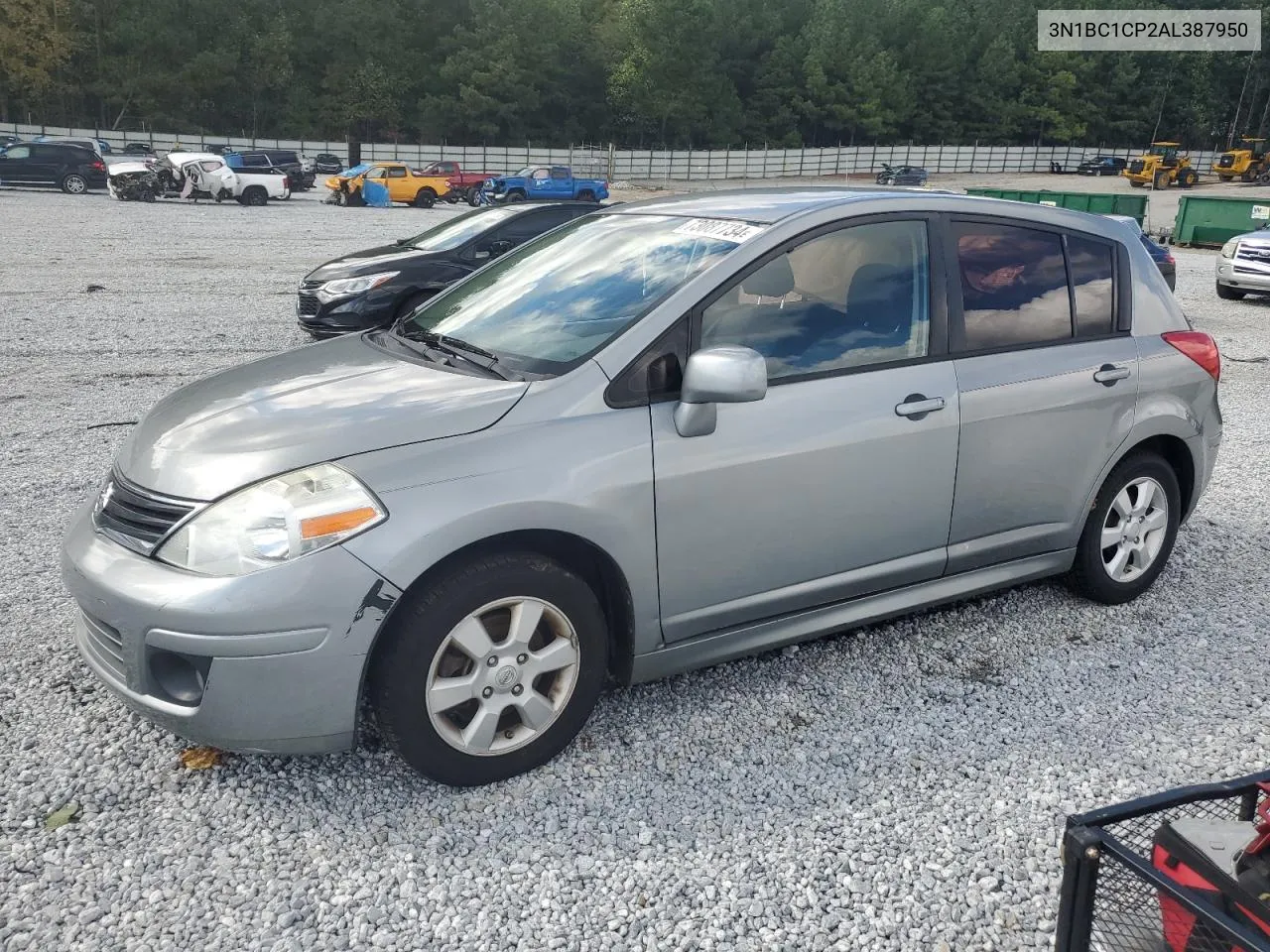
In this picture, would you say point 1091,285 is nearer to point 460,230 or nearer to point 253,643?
point 253,643

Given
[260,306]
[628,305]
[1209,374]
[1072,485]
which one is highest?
[628,305]

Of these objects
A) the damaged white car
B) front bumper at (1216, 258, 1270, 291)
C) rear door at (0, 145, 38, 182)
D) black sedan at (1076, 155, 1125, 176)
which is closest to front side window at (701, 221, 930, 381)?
front bumper at (1216, 258, 1270, 291)

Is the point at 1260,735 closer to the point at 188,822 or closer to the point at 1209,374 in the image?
the point at 1209,374

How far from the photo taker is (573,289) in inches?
140

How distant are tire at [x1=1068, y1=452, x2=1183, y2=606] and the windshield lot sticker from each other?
1888 mm

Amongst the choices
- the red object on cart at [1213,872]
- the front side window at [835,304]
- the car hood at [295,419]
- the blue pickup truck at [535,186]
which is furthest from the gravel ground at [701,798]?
the blue pickup truck at [535,186]

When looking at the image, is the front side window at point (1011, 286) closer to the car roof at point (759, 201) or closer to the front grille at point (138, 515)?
the car roof at point (759, 201)

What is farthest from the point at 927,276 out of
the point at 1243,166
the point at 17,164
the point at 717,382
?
the point at 1243,166

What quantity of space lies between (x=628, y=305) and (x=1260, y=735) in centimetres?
255

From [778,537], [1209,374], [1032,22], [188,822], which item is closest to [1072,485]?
[1209,374]

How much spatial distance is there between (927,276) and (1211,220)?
1006 inches

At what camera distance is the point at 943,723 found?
132 inches

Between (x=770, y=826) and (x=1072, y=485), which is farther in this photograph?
(x=1072, y=485)

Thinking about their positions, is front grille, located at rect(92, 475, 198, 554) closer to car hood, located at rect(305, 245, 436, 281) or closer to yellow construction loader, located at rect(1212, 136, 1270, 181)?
car hood, located at rect(305, 245, 436, 281)
